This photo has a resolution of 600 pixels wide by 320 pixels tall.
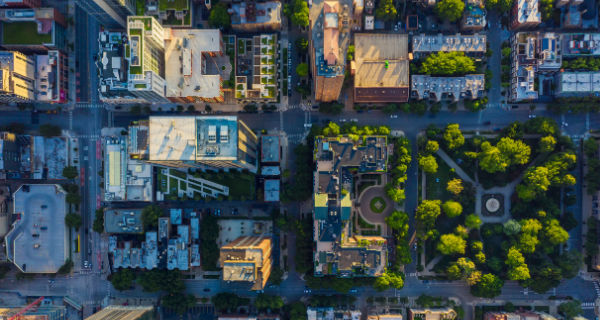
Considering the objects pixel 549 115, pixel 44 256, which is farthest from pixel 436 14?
pixel 44 256

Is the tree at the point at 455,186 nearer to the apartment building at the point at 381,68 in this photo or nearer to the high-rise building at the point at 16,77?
the apartment building at the point at 381,68

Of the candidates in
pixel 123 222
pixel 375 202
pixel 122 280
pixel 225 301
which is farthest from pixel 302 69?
pixel 122 280

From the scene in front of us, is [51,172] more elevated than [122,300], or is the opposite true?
[51,172]

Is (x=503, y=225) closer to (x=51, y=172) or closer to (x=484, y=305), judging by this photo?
(x=484, y=305)

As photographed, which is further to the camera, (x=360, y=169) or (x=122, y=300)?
(x=122, y=300)

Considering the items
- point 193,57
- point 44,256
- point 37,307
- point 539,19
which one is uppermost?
point 539,19

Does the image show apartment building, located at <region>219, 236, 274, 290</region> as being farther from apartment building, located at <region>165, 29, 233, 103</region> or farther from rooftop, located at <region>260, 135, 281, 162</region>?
apartment building, located at <region>165, 29, 233, 103</region>

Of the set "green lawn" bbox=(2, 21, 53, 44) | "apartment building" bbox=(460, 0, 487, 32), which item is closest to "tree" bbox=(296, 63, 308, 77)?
"apartment building" bbox=(460, 0, 487, 32)
